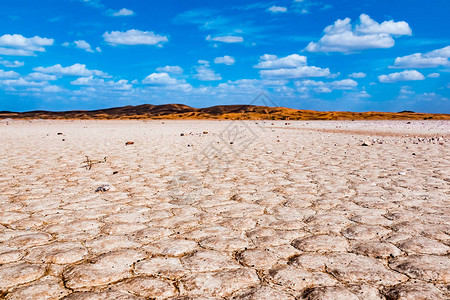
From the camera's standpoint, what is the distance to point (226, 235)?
2.58 metres

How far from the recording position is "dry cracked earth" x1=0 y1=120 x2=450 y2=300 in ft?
5.99

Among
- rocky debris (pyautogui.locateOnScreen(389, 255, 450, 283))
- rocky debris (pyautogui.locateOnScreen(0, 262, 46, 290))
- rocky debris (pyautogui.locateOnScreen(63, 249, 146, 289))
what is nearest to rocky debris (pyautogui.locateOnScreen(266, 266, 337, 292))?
rocky debris (pyautogui.locateOnScreen(389, 255, 450, 283))

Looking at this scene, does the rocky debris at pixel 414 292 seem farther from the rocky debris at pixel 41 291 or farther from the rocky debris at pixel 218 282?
the rocky debris at pixel 41 291

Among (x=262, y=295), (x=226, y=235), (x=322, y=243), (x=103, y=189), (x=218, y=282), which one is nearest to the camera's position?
(x=262, y=295)

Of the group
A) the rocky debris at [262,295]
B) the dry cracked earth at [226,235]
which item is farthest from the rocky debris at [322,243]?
the rocky debris at [262,295]

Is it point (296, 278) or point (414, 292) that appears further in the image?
point (296, 278)

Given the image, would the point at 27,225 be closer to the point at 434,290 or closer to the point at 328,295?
the point at 328,295

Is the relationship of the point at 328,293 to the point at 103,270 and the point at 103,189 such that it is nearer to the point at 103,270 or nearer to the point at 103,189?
the point at 103,270

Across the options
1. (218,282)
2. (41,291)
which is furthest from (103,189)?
(218,282)

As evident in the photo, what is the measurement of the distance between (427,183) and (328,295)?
333 cm

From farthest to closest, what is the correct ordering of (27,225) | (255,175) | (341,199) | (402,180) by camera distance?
(255,175) < (402,180) < (341,199) < (27,225)

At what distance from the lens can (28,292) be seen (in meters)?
1.75

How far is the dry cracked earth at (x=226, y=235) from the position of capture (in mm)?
1826

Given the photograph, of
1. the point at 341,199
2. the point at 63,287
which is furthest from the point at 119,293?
the point at 341,199
